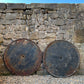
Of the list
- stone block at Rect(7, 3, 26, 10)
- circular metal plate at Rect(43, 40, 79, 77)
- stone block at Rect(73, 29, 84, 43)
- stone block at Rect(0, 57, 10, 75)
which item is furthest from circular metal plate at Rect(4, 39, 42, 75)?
stone block at Rect(73, 29, 84, 43)

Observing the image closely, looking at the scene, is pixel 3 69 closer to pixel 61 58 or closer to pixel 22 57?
pixel 22 57

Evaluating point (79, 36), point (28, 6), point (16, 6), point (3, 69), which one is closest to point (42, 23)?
point (28, 6)

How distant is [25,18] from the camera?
14.3 feet

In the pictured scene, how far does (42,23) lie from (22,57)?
1.18 meters

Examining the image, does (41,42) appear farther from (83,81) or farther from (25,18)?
(83,81)

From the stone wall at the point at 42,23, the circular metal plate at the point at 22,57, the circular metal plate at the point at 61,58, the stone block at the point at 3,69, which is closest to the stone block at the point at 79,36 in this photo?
the stone wall at the point at 42,23

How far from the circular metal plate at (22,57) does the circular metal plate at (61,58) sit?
283mm

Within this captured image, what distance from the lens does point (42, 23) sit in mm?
4355

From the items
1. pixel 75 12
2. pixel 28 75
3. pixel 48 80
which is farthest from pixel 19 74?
pixel 75 12

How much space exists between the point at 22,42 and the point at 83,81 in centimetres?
195

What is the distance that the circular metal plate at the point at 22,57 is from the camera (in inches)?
157

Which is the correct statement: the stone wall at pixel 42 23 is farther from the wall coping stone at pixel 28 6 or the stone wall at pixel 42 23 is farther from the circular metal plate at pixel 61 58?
the circular metal plate at pixel 61 58

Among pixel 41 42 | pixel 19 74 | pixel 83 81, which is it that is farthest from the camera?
pixel 41 42

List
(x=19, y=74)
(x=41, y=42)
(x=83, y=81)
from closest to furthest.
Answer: (x=83, y=81), (x=19, y=74), (x=41, y=42)
